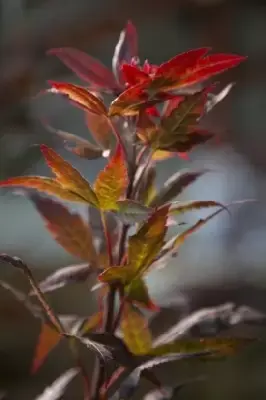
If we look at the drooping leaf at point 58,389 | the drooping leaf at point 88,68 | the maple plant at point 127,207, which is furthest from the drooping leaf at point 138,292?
the drooping leaf at point 88,68

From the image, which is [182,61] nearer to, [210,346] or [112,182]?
[112,182]

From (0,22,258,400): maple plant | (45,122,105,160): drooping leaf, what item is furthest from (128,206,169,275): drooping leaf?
(45,122,105,160): drooping leaf

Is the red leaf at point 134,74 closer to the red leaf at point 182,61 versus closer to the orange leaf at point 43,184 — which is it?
the red leaf at point 182,61

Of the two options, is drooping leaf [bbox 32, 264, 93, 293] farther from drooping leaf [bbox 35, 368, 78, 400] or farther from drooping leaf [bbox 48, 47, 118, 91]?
drooping leaf [bbox 48, 47, 118, 91]

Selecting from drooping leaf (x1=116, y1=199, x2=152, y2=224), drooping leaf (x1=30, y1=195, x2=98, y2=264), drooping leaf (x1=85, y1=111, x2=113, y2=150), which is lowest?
drooping leaf (x1=30, y1=195, x2=98, y2=264)

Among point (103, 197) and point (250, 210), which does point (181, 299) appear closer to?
point (103, 197)
